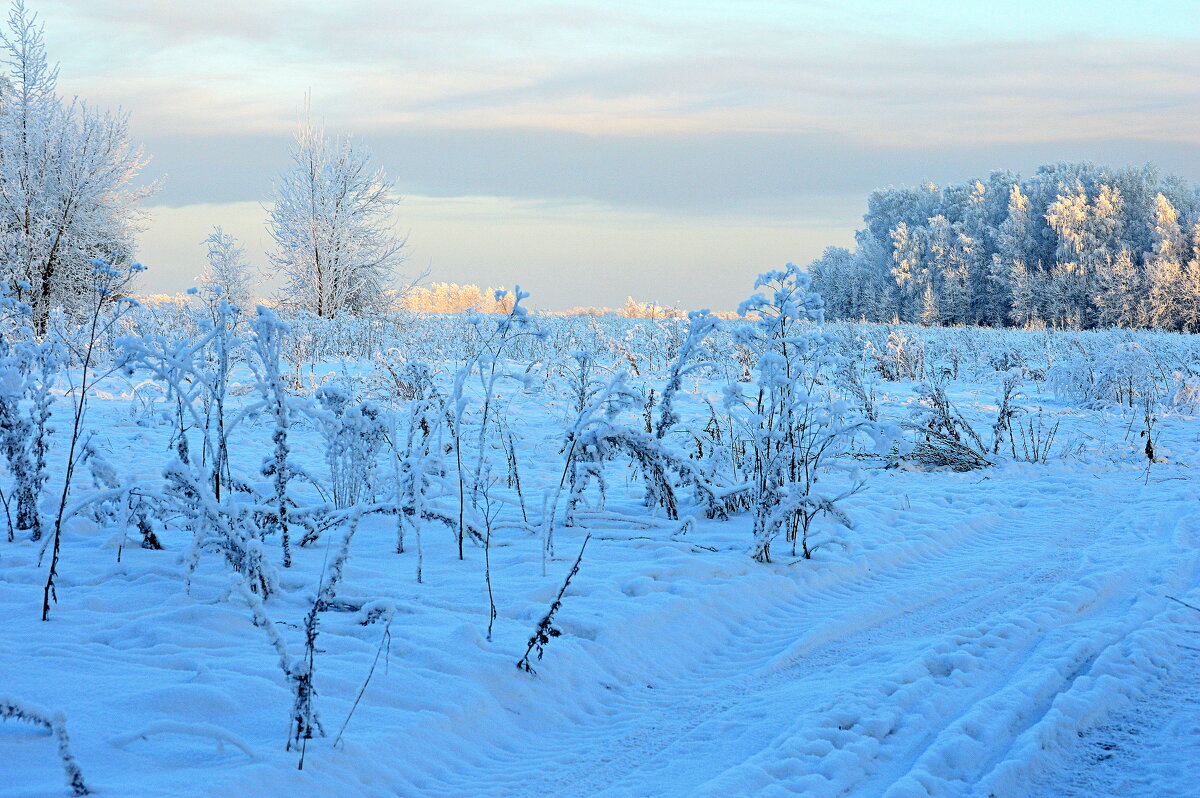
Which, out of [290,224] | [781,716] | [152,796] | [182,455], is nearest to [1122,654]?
[781,716]

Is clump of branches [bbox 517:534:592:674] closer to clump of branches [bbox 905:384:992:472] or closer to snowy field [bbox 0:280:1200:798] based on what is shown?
snowy field [bbox 0:280:1200:798]

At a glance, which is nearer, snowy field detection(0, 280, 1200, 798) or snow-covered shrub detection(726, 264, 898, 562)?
snowy field detection(0, 280, 1200, 798)

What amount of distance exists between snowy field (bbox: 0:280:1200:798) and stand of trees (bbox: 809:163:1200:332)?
A: 1492 inches

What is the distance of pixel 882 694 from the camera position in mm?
3295

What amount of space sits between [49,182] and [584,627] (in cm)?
2280

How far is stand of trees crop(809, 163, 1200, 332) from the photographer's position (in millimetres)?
38906

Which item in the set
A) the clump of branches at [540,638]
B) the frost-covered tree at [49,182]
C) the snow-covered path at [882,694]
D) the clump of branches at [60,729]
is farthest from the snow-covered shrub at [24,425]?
the frost-covered tree at [49,182]

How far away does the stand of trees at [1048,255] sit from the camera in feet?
128

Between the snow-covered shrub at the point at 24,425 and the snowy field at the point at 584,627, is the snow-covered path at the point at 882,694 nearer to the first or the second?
the snowy field at the point at 584,627

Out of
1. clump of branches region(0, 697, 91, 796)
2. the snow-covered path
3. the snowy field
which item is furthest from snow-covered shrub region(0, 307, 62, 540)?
the snow-covered path

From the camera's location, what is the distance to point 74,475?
663cm

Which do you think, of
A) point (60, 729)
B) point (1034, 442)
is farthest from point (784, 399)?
point (1034, 442)

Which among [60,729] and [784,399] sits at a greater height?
[784,399]

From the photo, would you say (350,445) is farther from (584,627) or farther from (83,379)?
(584,627)
